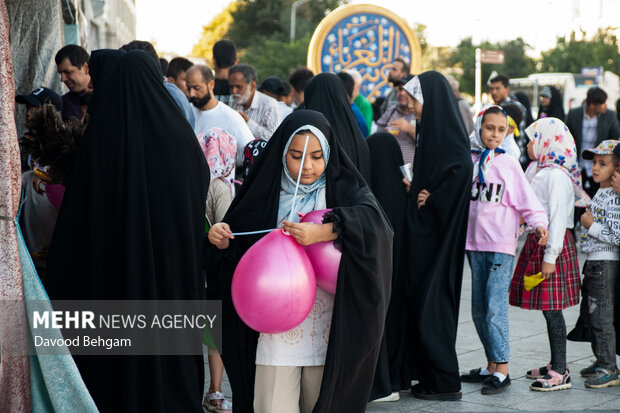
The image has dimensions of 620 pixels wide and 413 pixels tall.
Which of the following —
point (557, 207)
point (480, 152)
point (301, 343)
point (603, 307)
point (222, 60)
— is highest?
point (222, 60)

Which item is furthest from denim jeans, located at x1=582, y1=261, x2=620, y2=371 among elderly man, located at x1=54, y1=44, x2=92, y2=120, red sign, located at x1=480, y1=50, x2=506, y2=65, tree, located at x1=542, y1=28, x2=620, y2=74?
tree, located at x1=542, y1=28, x2=620, y2=74

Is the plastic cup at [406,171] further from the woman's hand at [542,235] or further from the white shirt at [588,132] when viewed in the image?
the white shirt at [588,132]

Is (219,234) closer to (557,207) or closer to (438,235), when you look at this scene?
(438,235)

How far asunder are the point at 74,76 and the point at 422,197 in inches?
104

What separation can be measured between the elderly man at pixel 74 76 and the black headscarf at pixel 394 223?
7.04 feet

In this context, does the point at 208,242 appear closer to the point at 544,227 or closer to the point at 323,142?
the point at 323,142

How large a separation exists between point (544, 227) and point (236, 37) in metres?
40.5

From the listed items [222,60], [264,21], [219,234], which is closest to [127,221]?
[219,234]

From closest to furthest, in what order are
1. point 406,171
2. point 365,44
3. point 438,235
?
1. point 438,235
2. point 406,171
3. point 365,44

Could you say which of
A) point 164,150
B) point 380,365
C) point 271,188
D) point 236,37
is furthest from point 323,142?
point 236,37

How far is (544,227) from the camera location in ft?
15.9

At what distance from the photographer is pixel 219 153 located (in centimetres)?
481

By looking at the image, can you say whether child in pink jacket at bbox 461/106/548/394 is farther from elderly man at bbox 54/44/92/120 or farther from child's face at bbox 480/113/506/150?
elderly man at bbox 54/44/92/120

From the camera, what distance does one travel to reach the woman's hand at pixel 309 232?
307 centimetres
